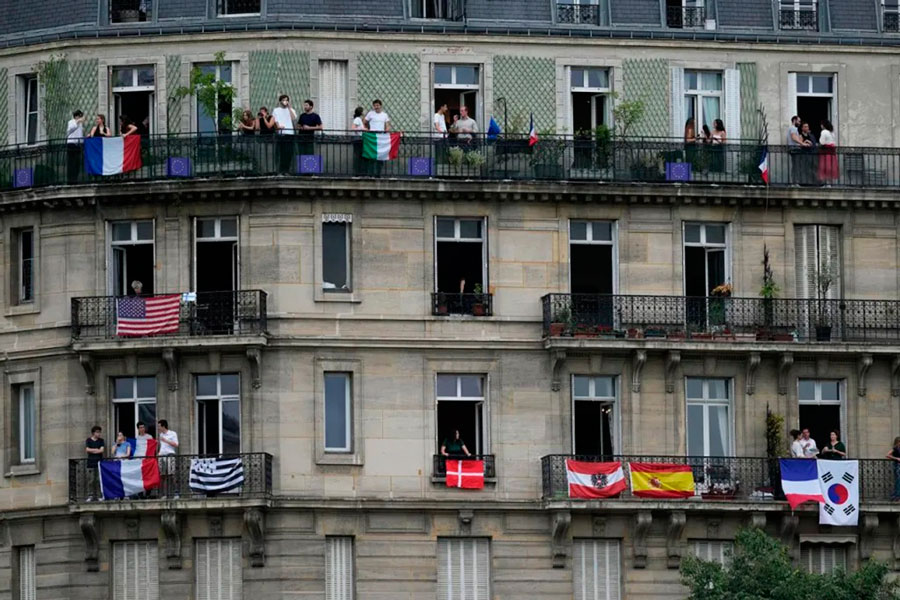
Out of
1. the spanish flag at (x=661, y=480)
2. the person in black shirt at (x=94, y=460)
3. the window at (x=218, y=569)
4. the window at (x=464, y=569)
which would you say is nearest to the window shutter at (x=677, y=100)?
the spanish flag at (x=661, y=480)

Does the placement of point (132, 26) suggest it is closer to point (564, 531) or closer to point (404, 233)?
point (404, 233)

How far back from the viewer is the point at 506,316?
8638 cm

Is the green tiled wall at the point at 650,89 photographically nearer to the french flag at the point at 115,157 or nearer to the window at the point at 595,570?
the window at the point at 595,570

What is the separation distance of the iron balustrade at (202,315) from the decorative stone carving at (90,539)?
178 inches

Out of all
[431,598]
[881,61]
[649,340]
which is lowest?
[431,598]

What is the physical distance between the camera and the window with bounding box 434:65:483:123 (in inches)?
3442

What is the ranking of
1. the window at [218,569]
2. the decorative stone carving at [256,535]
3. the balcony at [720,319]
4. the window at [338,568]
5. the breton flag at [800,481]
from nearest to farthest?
the decorative stone carving at [256,535], the window at [218,569], the window at [338,568], the breton flag at [800,481], the balcony at [720,319]

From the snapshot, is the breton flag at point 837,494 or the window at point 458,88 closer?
the breton flag at point 837,494

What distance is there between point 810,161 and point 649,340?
21.8 ft

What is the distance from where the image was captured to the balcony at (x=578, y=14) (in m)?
88.2

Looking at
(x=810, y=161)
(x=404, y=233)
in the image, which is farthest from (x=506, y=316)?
(x=810, y=161)

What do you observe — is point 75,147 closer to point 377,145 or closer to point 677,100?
point 377,145

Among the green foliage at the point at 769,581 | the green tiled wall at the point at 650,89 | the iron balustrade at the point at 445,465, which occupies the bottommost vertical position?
the green foliage at the point at 769,581

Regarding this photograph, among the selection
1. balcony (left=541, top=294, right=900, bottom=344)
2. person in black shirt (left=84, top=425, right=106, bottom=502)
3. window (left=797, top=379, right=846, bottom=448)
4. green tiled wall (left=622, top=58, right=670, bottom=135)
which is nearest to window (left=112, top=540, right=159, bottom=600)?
person in black shirt (left=84, top=425, right=106, bottom=502)
